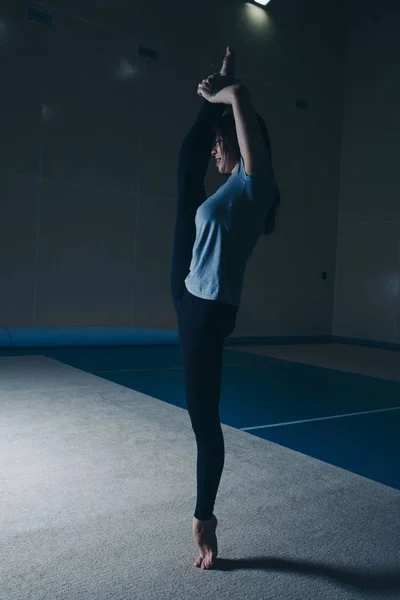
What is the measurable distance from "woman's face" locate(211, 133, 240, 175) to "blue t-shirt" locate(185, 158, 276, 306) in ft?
0.29

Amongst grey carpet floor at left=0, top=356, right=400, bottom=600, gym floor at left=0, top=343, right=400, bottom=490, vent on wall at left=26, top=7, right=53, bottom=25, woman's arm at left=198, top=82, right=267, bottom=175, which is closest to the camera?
woman's arm at left=198, top=82, right=267, bottom=175

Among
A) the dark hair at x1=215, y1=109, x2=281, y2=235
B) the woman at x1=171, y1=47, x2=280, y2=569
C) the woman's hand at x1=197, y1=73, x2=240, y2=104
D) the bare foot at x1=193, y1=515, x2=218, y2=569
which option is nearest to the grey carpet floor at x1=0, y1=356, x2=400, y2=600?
the bare foot at x1=193, y1=515, x2=218, y2=569

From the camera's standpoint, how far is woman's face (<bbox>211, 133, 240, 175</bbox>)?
4.71 ft

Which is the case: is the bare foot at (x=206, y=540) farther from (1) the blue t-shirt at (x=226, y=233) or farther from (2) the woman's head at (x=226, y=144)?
(2) the woman's head at (x=226, y=144)

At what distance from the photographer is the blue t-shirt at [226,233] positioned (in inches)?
51.9

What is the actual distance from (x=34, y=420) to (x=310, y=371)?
311 cm

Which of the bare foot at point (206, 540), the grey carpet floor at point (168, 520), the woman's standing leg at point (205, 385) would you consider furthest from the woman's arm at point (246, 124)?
the grey carpet floor at point (168, 520)

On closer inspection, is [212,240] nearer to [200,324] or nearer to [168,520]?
[200,324]

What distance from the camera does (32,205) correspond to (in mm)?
6332

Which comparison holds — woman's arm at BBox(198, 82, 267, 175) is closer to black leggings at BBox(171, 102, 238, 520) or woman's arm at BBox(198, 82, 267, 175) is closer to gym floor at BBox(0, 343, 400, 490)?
black leggings at BBox(171, 102, 238, 520)

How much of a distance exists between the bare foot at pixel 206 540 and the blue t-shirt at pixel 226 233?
585mm

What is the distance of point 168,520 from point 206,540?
332 mm

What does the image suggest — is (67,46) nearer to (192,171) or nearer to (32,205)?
(32,205)

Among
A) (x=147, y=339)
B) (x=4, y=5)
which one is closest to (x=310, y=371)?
(x=147, y=339)
